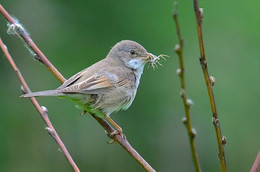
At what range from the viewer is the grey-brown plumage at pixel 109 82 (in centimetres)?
407

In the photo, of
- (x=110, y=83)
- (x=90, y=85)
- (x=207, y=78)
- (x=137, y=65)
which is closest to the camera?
(x=207, y=78)

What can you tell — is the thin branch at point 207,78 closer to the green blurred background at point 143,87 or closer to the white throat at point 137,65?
the white throat at point 137,65

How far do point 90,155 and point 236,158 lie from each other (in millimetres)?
2317

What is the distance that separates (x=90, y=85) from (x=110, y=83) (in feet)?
0.97

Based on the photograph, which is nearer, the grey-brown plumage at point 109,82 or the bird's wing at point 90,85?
the bird's wing at point 90,85

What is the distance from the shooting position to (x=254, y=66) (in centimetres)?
777

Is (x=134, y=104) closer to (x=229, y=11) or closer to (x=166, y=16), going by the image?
(x=166, y=16)

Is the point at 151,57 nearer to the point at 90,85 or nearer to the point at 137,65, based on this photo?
the point at 137,65

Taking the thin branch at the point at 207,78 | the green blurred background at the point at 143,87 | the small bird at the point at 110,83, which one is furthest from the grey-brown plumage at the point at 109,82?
the green blurred background at the point at 143,87

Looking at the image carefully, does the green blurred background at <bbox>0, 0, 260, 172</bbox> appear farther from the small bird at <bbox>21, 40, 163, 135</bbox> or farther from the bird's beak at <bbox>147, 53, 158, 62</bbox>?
the bird's beak at <bbox>147, 53, 158, 62</bbox>

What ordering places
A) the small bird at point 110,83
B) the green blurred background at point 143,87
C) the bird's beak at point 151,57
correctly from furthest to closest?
the green blurred background at point 143,87
the bird's beak at point 151,57
the small bird at point 110,83

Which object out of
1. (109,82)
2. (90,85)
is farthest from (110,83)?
(90,85)

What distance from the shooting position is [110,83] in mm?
4422

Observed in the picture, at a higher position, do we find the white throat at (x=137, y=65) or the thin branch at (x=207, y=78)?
the white throat at (x=137, y=65)
